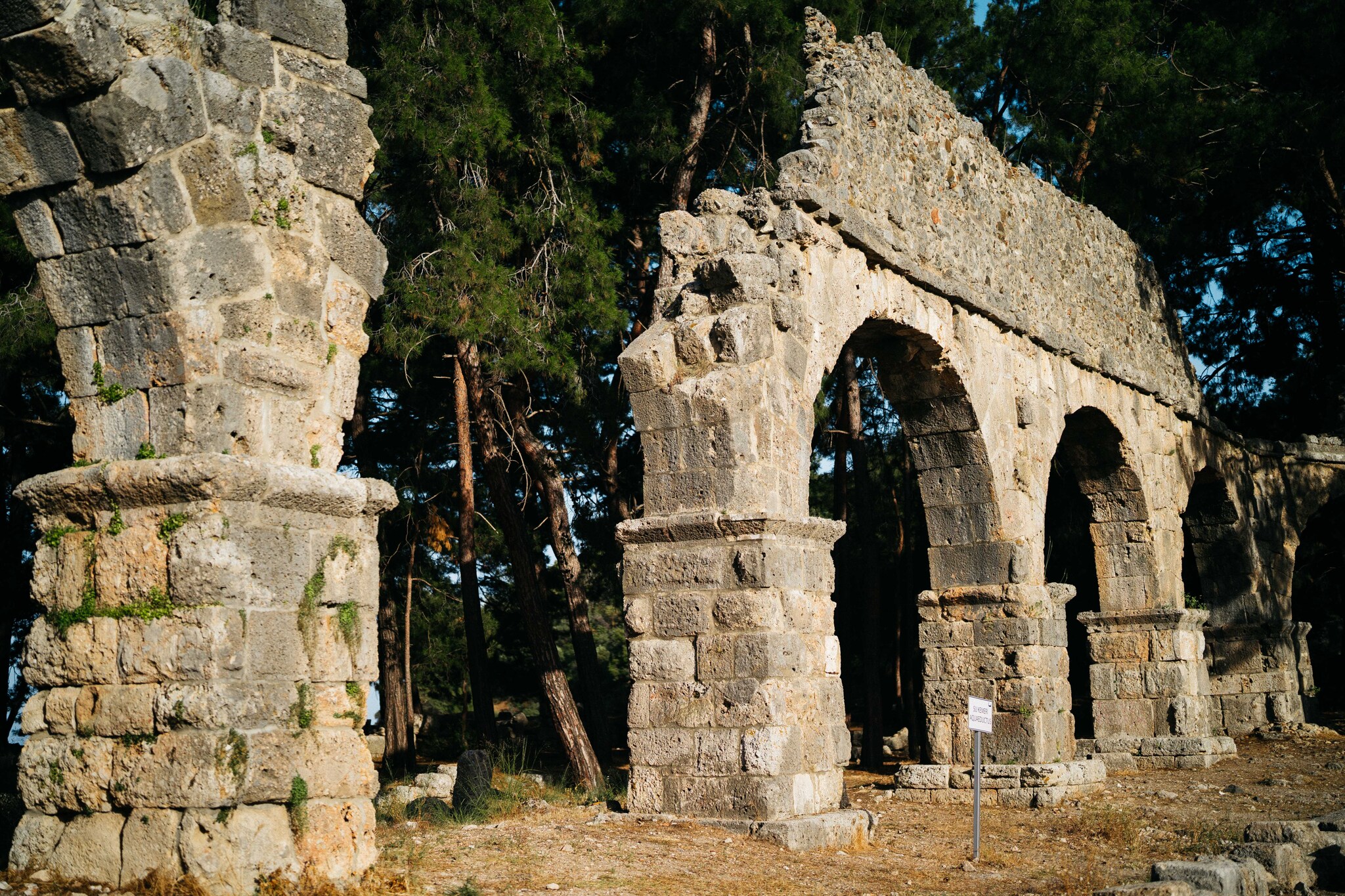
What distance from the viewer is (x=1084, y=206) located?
Result: 13.5 metres

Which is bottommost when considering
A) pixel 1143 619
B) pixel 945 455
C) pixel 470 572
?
pixel 1143 619

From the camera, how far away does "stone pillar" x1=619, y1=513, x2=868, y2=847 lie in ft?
23.3

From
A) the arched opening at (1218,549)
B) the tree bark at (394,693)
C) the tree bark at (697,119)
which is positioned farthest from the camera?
the arched opening at (1218,549)

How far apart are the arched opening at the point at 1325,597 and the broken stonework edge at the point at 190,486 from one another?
18278 mm

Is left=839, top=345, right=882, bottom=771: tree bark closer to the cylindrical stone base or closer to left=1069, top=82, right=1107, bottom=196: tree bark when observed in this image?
left=1069, top=82, right=1107, bottom=196: tree bark

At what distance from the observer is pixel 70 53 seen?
173 inches

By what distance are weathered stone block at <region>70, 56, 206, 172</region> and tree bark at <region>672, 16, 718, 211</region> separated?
9019 mm

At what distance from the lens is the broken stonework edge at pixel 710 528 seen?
7328 mm

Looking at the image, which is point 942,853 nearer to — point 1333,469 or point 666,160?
point 666,160

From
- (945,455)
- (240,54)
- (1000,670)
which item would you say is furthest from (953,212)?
(240,54)

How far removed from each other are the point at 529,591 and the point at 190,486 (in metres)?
8.38

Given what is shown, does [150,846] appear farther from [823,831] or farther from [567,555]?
[567,555]

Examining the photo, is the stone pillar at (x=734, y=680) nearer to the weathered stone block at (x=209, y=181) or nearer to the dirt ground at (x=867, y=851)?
the dirt ground at (x=867, y=851)

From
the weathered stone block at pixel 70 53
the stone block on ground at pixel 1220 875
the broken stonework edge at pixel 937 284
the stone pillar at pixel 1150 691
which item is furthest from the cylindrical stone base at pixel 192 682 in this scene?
the stone pillar at pixel 1150 691
